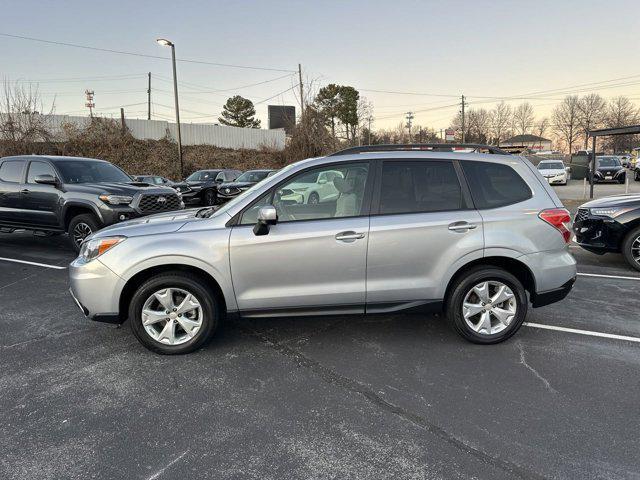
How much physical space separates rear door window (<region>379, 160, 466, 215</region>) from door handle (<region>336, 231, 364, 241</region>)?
322 millimetres

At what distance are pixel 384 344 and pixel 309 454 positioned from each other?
1.71m

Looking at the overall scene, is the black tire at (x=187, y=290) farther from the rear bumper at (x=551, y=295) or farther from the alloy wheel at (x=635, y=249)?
the alloy wheel at (x=635, y=249)

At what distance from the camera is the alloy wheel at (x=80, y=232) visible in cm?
797

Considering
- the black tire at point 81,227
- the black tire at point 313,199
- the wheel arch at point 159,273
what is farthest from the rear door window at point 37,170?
the black tire at point 313,199

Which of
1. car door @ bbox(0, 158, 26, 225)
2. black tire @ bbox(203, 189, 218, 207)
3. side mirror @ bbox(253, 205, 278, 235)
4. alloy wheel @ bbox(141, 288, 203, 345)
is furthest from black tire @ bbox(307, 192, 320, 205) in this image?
black tire @ bbox(203, 189, 218, 207)

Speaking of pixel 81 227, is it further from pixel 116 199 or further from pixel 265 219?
pixel 265 219

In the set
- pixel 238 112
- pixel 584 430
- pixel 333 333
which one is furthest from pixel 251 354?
pixel 238 112

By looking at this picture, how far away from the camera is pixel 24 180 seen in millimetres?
8742

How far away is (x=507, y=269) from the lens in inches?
166

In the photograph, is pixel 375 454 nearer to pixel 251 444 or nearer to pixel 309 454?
pixel 309 454

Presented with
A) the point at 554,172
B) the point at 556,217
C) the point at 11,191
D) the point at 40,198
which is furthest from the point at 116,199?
the point at 554,172

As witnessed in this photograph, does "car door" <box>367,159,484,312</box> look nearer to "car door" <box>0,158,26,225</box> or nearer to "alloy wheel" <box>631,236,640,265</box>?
"alloy wheel" <box>631,236,640,265</box>

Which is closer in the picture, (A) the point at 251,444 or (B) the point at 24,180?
(A) the point at 251,444

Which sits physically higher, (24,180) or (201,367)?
(24,180)
